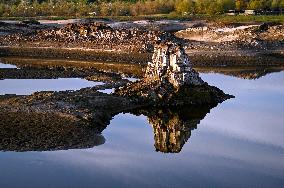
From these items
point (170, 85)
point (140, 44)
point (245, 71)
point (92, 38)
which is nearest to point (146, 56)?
point (140, 44)

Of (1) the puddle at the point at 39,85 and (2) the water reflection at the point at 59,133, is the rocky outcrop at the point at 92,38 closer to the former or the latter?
(1) the puddle at the point at 39,85

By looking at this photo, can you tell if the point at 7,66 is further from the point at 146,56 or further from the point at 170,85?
the point at 170,85

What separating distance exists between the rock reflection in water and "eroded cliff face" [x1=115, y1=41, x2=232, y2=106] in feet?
2.19

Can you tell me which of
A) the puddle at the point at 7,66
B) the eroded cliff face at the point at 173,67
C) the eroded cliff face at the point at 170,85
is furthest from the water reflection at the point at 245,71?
the puddle at the point at 7,66

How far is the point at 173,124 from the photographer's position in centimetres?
2211

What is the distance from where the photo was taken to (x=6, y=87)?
28.6 metres

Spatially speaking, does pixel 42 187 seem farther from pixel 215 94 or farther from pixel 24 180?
pixel 215 94

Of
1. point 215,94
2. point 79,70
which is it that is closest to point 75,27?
point 79,70

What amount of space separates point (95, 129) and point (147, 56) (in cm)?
2258

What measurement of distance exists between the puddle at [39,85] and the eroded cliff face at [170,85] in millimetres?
3818

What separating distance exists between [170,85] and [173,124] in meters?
4.23

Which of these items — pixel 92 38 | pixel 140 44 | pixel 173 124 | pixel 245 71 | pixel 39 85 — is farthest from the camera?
pixel 92 38

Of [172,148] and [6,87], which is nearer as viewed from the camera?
[172,148]

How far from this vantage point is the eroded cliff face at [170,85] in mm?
→ 25578
